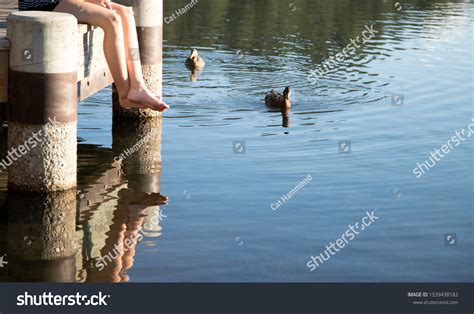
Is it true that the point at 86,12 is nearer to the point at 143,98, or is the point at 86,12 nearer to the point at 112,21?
the point at 112,21

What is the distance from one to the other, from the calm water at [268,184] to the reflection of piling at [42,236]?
20mm

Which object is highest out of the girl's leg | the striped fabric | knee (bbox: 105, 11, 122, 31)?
the striped fabric

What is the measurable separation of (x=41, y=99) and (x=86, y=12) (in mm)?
1634

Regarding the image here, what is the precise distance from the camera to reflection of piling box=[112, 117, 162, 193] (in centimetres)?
1403

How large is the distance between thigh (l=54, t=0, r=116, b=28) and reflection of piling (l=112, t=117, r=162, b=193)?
1.83 m

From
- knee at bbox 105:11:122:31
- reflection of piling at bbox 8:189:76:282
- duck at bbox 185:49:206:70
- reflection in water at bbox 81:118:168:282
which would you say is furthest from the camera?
duck at bbox 185:49:206:70

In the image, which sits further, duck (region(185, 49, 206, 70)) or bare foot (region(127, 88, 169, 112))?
duck (region(185, 49, 206, 70))

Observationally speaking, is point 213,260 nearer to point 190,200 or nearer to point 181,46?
point 190,200

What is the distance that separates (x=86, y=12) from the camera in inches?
548

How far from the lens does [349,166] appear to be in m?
14.7

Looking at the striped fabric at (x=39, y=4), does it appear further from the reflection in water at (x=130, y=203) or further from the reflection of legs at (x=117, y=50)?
the reflection in water at (x=130, y=203)

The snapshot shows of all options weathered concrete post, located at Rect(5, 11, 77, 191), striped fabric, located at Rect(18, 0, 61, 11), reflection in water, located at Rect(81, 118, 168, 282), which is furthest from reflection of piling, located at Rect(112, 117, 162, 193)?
striped fabric, located at Rect(18, 0, 61, 11)

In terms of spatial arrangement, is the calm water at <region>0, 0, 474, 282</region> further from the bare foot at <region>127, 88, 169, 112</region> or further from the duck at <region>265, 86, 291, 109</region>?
the bare foot at <region>127, 88, 169, 112</region>
